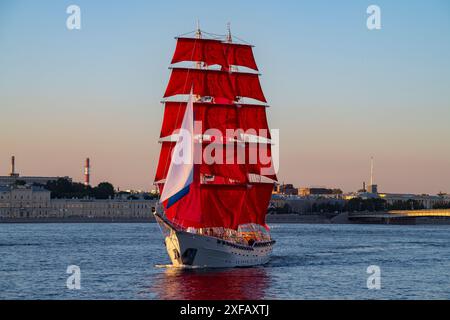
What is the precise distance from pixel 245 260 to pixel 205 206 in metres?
4.29

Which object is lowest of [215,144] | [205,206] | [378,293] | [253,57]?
[378,293]

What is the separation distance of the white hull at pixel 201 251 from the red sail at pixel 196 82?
1083cm

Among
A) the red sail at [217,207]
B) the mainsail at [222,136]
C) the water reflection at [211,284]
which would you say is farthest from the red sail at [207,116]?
the water reflection at [211,284]

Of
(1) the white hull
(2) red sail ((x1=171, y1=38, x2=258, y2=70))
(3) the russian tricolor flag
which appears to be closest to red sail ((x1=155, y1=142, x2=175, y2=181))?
(1) the white hull

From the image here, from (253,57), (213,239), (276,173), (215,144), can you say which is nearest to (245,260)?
(213,239)

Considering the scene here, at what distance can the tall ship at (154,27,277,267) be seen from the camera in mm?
54031

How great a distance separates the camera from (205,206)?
57219mm

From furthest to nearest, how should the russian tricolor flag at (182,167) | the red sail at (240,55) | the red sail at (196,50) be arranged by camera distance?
the red sail at (240,55), the red sail at (196,50), the russian tricolor flag at (182,167)

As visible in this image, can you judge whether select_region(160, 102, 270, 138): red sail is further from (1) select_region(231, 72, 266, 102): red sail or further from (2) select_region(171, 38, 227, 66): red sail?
(2) select_region(171, 38, 227, 66): red sail

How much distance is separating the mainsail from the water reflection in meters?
4.28

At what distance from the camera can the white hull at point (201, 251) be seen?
53906 millimetres

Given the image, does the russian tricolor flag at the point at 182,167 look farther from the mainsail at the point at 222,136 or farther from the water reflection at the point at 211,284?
the water reflection at the point at 211,284
